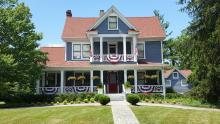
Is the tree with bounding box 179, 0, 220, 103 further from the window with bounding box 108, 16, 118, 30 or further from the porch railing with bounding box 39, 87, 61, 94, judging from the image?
the porch railing with bounding box 39, 87, 61, 94

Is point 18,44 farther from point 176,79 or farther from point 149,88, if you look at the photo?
point 176,79

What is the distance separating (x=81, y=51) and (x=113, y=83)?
15.5ft

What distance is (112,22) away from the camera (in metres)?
37.4

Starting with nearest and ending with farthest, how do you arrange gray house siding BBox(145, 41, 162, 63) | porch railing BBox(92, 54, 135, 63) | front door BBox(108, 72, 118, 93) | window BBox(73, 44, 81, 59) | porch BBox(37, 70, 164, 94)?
porch railing BBox(92, 54, 135, 63) < porch BBox(37, 70, 164, 94) < front door BBox(108, 72, 118, 93) < window BBox(73, 44, 81, 59) < gray house siding BBox(145, 41, 162, 63)

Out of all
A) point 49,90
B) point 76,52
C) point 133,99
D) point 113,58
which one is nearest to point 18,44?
point 49,90

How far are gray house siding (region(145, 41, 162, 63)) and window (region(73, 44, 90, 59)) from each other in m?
6.17

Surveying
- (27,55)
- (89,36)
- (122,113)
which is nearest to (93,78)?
(89,36)

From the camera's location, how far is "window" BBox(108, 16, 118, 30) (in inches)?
1468

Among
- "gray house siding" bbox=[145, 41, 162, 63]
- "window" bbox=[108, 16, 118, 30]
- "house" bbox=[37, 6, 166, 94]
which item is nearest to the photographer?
"house" bbox=[37, 6, 166, 94]

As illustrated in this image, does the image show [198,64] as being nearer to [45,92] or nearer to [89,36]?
[89,36]

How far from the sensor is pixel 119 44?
124 feet

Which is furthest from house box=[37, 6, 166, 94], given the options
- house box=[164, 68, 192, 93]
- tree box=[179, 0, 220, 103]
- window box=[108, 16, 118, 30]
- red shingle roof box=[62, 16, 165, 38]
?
house box=[164, 68, 192, 93]

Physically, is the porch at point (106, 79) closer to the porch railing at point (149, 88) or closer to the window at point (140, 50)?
the porch railing at point (149, 88)

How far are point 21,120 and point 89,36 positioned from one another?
19.6m
